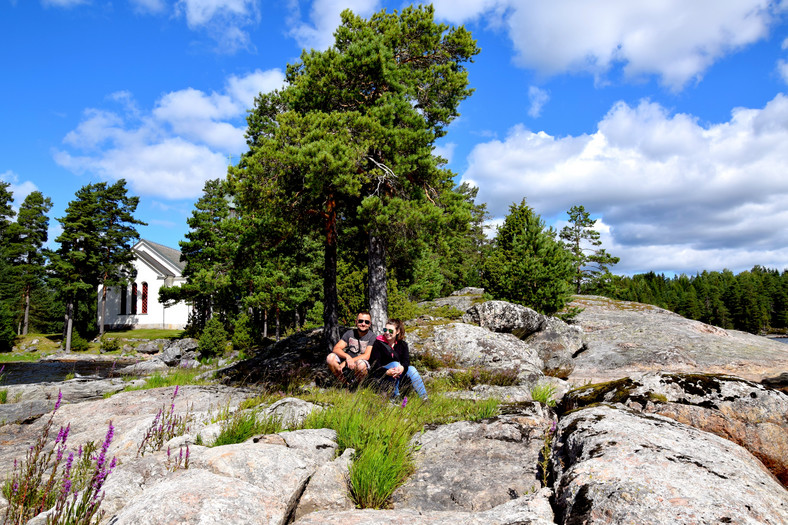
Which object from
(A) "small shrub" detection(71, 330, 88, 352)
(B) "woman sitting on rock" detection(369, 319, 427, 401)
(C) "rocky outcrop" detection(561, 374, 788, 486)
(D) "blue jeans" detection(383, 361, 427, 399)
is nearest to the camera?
(C) "rocky outcrop" detection(561, 374, 788, 486)

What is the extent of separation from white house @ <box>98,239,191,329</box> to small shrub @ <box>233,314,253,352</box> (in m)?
21.9

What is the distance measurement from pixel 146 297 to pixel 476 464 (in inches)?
1984

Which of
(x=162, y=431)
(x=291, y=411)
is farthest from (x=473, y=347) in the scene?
(x=162, y=431)

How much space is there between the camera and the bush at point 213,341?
1008 inches

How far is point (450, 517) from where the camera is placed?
2637 mm

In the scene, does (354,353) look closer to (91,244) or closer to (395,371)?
(395,371)

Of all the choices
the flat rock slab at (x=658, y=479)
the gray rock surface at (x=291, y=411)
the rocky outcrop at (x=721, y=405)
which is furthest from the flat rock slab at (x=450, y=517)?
the rocky outcrop at (x=721, y=405)

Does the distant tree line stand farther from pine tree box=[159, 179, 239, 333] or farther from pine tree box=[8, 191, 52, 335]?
pine tree box=[8, 191, 52, 335]

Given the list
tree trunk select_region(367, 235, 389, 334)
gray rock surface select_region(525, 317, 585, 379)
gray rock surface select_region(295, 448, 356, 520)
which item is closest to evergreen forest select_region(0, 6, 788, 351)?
tree trunk select_region(367, 235, 389, 334)

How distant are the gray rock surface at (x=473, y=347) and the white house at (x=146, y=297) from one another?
38.9 m

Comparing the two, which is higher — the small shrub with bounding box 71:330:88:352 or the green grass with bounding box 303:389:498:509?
the green grass with bounding box 303:389:498:509

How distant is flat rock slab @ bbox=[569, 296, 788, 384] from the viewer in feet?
46.0

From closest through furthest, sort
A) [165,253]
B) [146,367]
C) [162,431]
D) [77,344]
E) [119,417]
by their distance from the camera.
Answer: [162,431]
[119,417]
[146,367]
[77,344]
[165,253]

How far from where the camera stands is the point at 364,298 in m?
20.4
